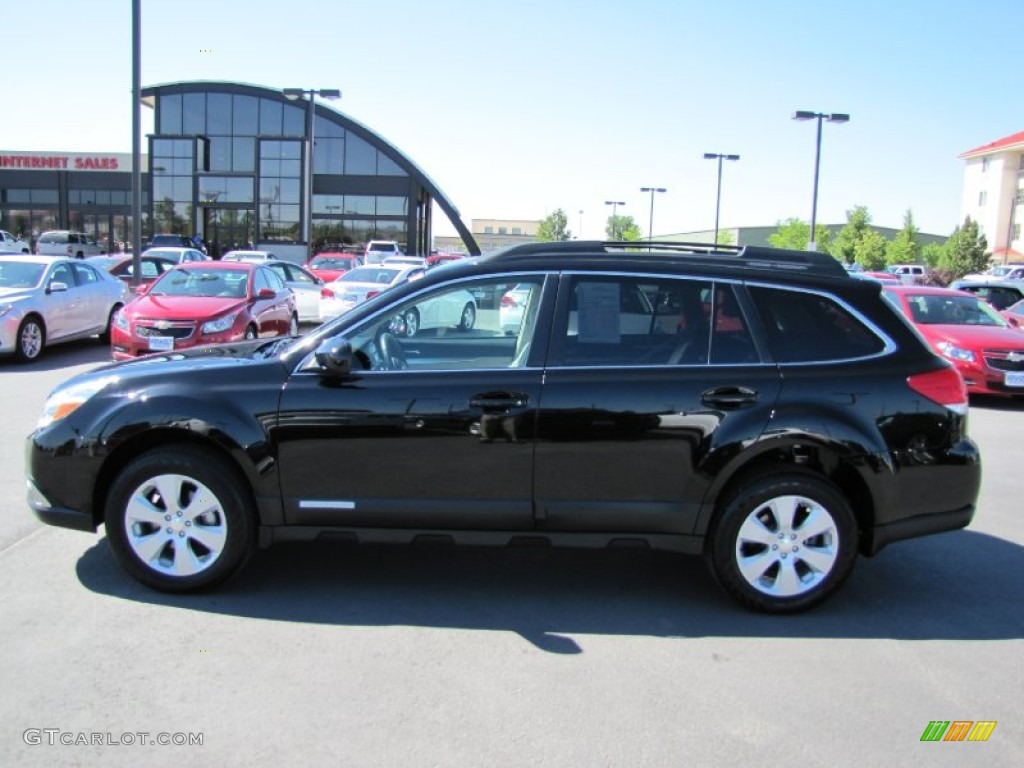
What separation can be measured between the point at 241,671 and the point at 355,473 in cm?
105

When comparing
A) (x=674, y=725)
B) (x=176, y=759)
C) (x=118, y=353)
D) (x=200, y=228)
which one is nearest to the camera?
(x=176, y=759)

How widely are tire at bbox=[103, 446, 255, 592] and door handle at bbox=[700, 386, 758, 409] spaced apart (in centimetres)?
231

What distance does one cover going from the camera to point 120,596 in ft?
14.1

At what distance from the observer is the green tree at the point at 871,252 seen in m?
67.9

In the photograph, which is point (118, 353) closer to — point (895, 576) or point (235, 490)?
point (235, 490)

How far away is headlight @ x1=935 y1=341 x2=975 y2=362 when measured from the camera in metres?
11.2

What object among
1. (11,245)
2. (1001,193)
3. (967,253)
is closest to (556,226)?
(1001,193)

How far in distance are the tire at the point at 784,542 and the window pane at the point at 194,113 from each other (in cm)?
5347

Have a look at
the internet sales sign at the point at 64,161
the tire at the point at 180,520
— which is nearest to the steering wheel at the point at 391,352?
the tire at the point at 180,520

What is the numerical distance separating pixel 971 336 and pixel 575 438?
30.4ft

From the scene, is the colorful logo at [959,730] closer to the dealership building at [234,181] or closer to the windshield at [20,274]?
the windshield at [20,274]

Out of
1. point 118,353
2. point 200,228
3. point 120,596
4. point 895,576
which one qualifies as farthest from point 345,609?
point 200,228

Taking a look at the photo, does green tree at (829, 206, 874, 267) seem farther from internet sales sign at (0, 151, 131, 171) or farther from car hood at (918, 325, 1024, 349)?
car hood at (918, 325, 1024, 349)

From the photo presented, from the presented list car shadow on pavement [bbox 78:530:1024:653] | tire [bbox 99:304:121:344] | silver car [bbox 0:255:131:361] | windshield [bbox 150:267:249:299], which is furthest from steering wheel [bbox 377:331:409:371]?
tire [bbox 99:304:121:344]
